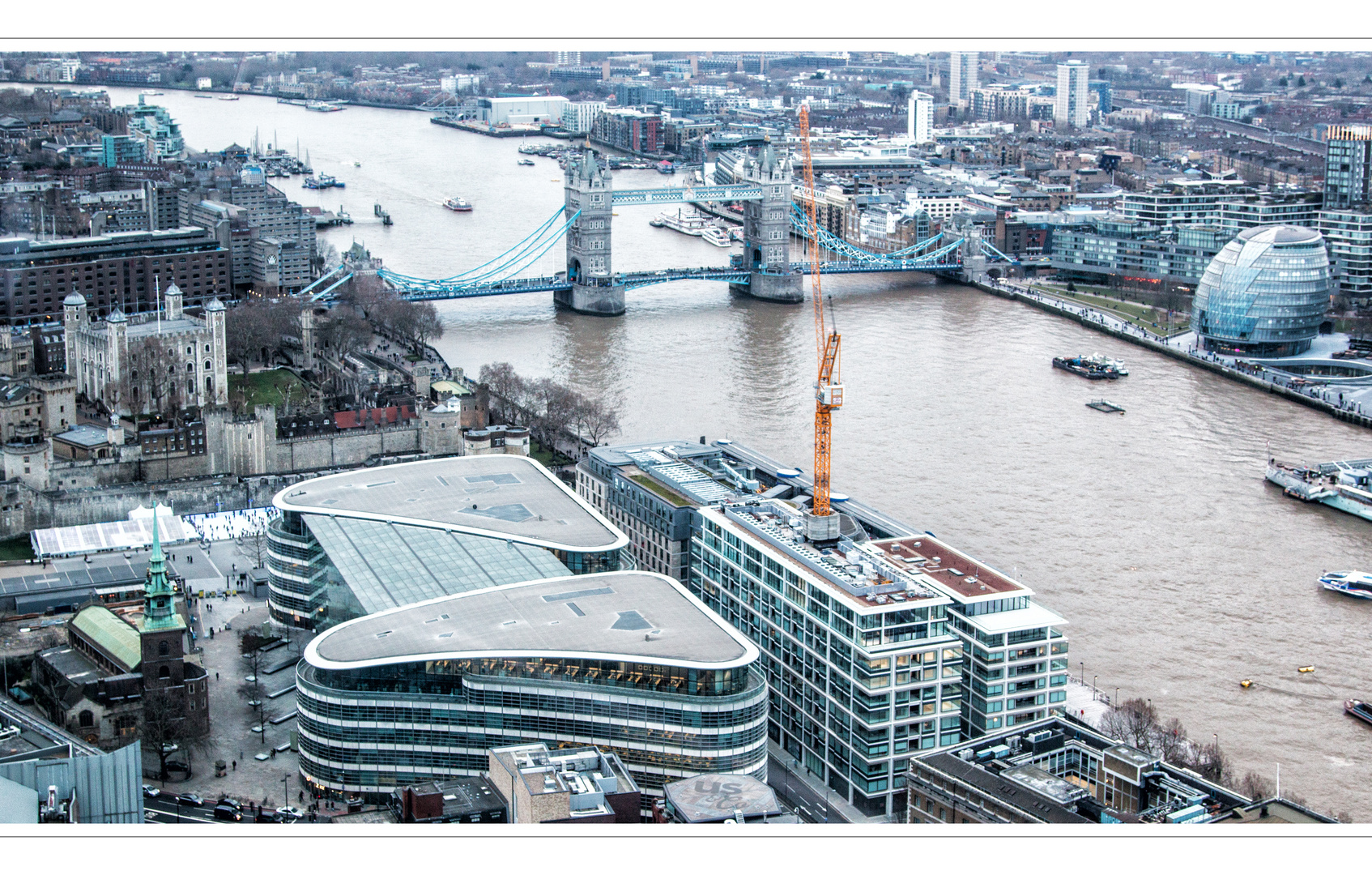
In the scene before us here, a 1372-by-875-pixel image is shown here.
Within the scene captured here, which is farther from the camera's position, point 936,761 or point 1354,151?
point 1354,151

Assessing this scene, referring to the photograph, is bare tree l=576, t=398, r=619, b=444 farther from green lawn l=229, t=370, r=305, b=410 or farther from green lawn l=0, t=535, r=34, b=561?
green lawn l=0, t=535, r=34, b=561

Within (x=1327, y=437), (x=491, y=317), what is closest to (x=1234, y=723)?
(x=1327, y=437)

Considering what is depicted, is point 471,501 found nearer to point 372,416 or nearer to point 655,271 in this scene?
point 372,416

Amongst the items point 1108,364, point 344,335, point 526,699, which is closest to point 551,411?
point 344,335

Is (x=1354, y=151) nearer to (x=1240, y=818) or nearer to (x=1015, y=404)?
(x=1015, y=404)

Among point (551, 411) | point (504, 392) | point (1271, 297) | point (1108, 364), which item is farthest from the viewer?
point (1271, 297)

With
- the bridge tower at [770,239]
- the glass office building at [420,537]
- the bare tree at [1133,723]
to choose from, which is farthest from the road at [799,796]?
the bridge tower at [770,239]

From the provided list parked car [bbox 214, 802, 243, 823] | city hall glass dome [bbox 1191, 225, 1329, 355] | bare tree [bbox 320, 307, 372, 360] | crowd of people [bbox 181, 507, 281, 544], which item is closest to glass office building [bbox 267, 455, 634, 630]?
crowd of people [bbox 181, 507, 281, 544]

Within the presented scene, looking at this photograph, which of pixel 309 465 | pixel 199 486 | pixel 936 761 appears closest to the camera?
pixel 936 761
